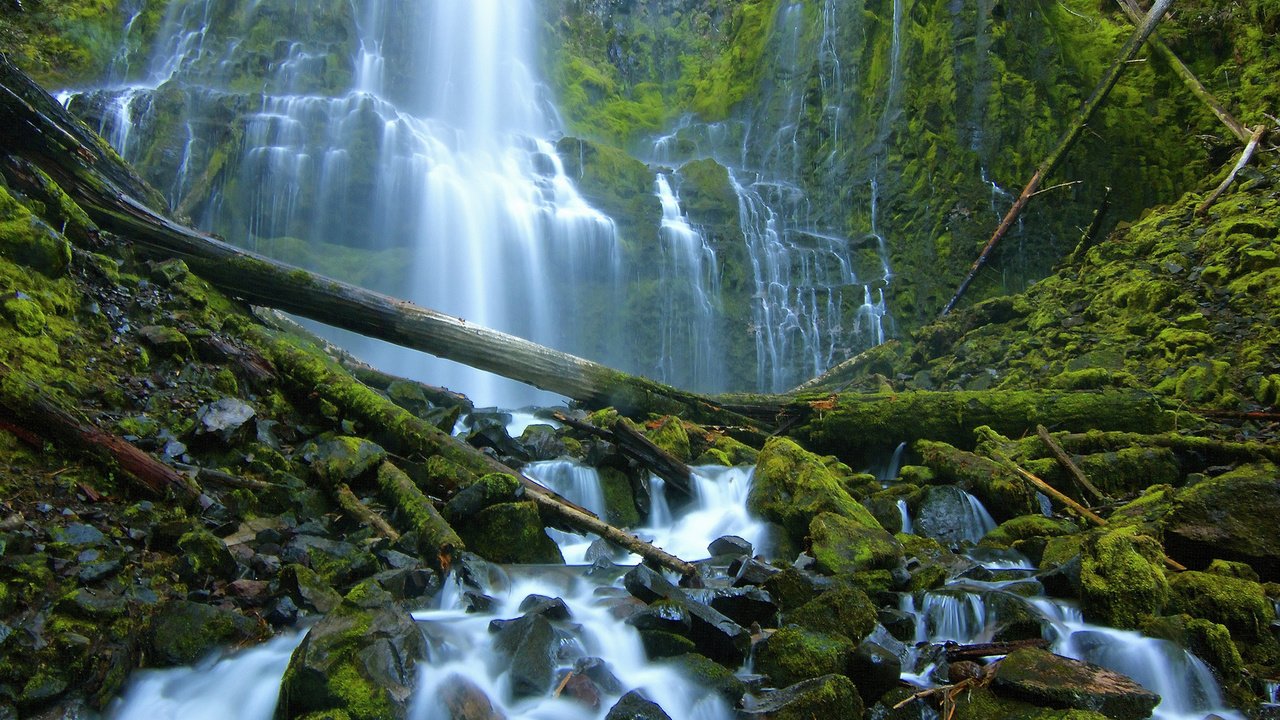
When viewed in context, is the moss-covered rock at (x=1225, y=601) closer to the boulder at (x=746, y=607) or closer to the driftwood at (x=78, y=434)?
the boulder at (x=746, y=607)

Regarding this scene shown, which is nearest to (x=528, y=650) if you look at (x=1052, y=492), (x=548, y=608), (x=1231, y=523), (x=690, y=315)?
(x=548, y=608)

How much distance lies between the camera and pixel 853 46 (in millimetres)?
20406

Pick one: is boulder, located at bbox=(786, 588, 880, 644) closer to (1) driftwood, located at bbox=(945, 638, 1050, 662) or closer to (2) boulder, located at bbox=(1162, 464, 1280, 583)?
(1) driftwood, located at bbox=(945, 638, 1050, 662)

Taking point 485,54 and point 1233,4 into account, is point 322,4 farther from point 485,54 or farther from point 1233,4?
point 1233,4

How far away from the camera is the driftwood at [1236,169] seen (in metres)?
10.9

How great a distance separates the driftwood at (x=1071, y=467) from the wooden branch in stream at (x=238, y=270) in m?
4.54

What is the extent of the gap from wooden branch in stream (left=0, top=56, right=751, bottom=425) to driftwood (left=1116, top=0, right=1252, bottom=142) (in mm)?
12542

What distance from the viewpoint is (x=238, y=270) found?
6.68 m

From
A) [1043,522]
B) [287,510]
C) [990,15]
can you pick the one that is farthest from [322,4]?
[1043,522]

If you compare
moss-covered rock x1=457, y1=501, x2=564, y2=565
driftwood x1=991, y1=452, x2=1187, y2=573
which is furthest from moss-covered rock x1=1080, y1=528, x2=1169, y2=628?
moss-covered rock x1=457, y1=501, x2=564, y2=565

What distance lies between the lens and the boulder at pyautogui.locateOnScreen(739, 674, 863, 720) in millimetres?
3203

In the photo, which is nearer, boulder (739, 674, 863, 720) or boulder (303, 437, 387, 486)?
boulder (739, 674, 863, 720)

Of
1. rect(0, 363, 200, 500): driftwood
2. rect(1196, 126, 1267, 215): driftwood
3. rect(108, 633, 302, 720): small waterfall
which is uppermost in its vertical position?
rect(1196, 126, 1267, 215): driftwood

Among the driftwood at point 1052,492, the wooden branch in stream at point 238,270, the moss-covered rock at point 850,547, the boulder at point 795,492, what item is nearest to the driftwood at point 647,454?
the boulder at point 795,492
